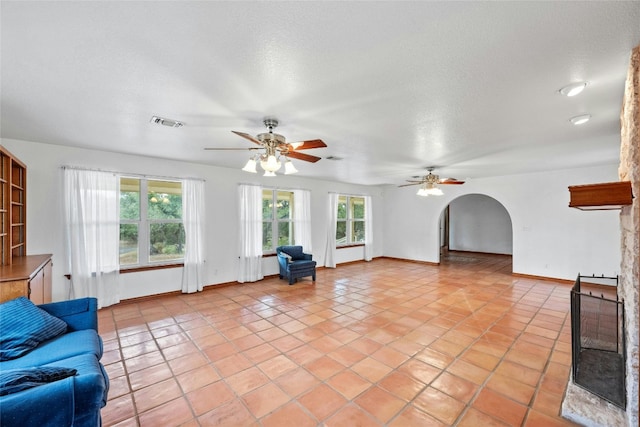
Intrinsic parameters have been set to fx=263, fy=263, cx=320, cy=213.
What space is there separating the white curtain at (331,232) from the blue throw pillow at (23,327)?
19.4 ft

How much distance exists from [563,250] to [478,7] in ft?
22.1

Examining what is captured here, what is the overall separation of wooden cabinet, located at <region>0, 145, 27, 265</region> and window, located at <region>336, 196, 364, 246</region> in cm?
654

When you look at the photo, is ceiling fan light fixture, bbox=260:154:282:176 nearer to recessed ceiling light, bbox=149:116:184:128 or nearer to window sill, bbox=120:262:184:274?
recessed ceiling light, bbox=149:116:184:128

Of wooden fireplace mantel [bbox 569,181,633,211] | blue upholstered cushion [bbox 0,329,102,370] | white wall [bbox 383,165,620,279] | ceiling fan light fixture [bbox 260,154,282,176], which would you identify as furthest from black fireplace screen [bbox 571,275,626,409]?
blue upholstered cushion [bbox 0,329,102,370]

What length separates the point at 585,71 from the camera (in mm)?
1930

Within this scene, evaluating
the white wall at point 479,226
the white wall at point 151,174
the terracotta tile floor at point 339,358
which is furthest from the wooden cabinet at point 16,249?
the white wall at point 479,226

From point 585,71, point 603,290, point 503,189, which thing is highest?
point 585,71

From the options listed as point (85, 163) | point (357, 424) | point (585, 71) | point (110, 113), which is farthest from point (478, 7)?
point (85, 163)

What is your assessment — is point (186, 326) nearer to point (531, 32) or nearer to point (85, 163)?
point (85, 163)

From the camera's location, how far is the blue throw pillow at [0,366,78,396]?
1.18m

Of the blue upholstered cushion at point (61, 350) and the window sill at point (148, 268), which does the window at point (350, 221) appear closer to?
the window sill at point (148, 268)

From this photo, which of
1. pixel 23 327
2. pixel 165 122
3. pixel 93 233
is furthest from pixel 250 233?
pixel 23 327

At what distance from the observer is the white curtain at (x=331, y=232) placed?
24.9 ft

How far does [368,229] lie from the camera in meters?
8.65
